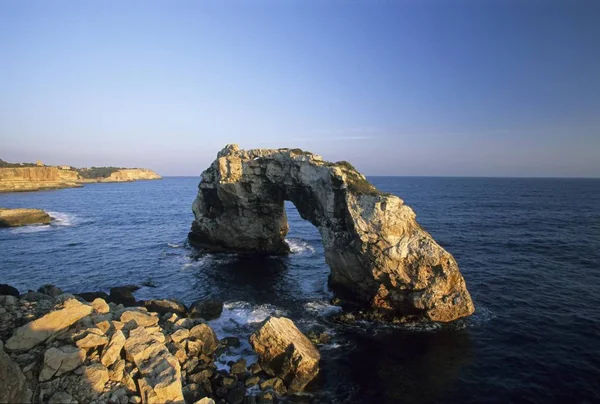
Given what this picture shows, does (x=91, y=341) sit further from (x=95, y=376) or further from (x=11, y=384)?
(x=11, y=384)

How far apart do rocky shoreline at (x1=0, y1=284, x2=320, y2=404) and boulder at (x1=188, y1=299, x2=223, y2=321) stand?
2971 mm

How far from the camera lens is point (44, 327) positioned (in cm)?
1524

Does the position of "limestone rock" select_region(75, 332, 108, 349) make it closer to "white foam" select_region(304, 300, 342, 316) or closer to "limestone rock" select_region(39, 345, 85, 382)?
"limestone rock" select_region(39, 345, 85, 382)

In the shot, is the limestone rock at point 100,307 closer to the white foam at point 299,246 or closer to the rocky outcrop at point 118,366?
the rocky outcrop at point 118,366

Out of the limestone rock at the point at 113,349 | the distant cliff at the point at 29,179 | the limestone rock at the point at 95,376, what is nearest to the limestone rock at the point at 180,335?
the limestone rock at the point at 113,349

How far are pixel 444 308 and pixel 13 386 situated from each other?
24877 millimetres

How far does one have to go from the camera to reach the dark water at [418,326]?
60.5ft

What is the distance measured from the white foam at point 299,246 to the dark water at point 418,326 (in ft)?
1.36

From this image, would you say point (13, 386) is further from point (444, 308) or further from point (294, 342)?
point (444, 308)

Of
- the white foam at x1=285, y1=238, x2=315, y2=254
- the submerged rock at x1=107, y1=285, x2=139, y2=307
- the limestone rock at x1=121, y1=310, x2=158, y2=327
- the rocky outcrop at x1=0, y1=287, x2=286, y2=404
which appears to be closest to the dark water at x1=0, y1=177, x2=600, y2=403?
the white foam at x1=285, y1=238, x2=315, y2=254

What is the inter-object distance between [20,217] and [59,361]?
6897 cm

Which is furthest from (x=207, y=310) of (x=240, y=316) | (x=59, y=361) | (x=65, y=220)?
(x=65, y=220)

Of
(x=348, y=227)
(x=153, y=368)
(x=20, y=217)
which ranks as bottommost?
(x=20, y=217)

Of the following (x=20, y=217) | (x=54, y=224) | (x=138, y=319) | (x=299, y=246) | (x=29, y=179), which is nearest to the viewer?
(x=138, y=319)
